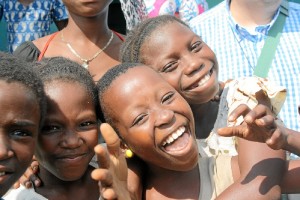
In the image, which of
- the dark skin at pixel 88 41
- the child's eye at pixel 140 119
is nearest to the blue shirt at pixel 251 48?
the dark skin at pixel 88 41

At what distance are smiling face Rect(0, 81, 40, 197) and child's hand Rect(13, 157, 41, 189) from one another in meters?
0.30

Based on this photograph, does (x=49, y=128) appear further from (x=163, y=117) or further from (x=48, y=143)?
(x=163, y=117)

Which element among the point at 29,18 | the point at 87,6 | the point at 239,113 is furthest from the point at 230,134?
the point at 29,18

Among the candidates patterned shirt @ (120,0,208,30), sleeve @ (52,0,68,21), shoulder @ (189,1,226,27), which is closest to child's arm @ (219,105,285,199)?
shoulder @ (189,1,226,27)

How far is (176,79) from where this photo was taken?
7.30 ft

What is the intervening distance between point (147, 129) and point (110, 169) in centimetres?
31

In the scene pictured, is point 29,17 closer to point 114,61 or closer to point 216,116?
point 114,61

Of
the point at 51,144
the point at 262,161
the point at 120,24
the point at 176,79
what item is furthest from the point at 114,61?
the point at 120,24

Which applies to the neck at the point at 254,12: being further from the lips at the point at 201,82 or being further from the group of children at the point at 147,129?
the lips at the point at 201,82

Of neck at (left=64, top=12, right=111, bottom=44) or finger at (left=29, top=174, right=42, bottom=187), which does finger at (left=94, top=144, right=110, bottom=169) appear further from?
neck at (left=64, top=12, right=111, bottom=44)

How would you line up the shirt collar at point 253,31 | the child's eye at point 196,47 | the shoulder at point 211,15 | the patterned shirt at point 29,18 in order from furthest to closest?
1. the patterned shirt at point 29,18
2. the shoulder at point 211,15
3. the shirt collar at point 253,31
4. the child's eye at point 196,47

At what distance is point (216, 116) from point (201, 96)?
0.43 ft

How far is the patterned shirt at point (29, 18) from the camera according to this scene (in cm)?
337

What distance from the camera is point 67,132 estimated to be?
2.08 meters
